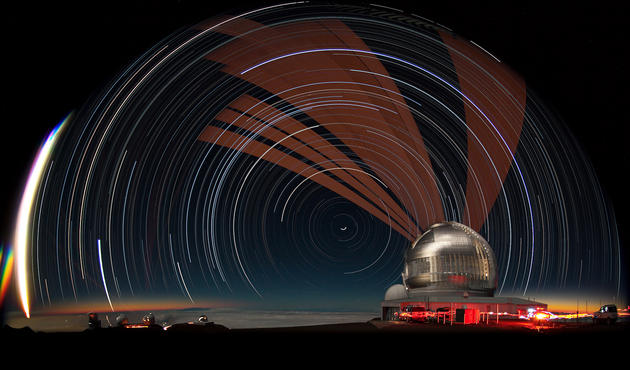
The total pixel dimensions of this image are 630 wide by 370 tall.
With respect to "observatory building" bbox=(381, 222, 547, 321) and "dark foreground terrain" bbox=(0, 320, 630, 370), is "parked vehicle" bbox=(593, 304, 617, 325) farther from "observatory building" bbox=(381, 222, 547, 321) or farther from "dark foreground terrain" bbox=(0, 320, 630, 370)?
"dark foreground terrain" bbox=(0, 320, 630, 370)

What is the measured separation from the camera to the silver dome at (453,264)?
38.6 meters

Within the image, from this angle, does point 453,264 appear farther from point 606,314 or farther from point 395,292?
point 395,292

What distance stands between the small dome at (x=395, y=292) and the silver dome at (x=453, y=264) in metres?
8.62

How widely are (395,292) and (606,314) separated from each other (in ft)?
67.2

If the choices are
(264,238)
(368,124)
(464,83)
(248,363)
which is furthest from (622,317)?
(248,363)

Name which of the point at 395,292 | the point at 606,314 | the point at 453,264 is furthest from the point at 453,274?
the point at 395,292

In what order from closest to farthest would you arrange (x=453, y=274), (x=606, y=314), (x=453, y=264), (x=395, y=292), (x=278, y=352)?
(x=278, y=352)
(x=606, y=314)
(x=453, y=274)
(x=453, y=264)
(x=395, y=292)

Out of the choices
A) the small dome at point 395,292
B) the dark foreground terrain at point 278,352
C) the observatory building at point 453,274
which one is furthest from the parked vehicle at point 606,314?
the dark foreground terrain at point 278,352

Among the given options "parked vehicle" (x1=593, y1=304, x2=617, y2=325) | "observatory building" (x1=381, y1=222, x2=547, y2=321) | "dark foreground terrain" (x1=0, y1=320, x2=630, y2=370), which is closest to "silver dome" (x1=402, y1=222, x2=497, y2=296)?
"observatory building" (x1=381, y1=222, x2=547, y2=321)

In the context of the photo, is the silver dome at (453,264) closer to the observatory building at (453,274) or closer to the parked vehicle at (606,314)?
the observatory building at (453,274)

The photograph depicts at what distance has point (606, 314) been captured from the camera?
3225cm

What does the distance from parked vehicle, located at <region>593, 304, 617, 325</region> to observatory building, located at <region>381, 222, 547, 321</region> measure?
4.60 m

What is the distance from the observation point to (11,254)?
2275cm

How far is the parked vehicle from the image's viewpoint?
31633 millimetres
